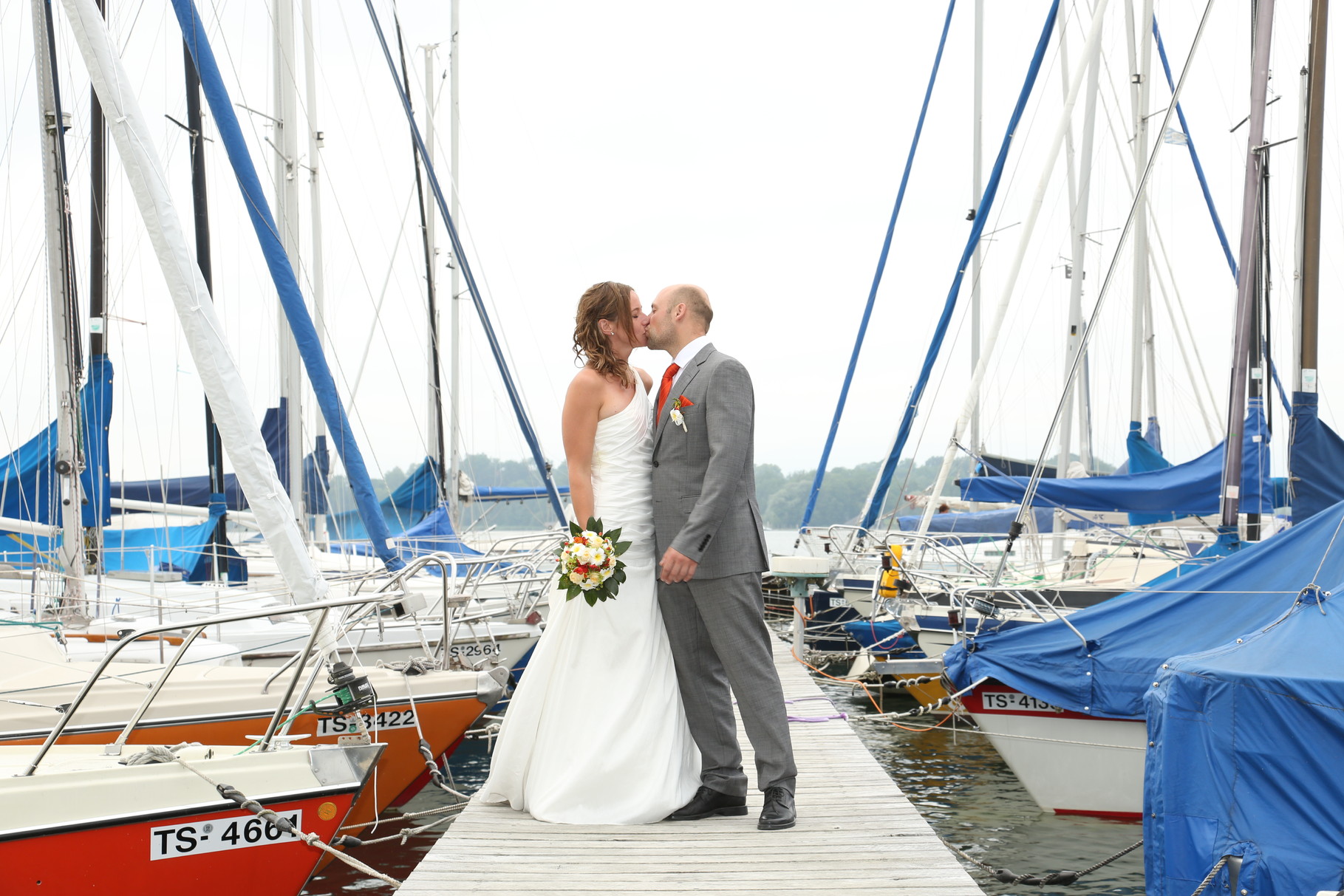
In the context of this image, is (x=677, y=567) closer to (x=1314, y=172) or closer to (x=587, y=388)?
(x=587, y=388)

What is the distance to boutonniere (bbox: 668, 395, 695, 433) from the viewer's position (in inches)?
159

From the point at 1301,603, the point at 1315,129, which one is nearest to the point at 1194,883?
the point at 1301,603

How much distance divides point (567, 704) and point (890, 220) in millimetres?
19707

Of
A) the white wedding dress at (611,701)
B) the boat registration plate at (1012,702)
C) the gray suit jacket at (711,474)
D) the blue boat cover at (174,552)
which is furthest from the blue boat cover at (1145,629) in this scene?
the blue boat cover at (174,552)

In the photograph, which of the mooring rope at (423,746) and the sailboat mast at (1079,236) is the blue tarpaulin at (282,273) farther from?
the sailboat mast at (1079,236)

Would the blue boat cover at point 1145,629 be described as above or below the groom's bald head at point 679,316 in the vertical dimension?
below

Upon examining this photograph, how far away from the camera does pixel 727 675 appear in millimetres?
4230

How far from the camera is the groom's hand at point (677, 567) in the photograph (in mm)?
3854

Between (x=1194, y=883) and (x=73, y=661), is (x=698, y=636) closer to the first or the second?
(x=1194, y=883)

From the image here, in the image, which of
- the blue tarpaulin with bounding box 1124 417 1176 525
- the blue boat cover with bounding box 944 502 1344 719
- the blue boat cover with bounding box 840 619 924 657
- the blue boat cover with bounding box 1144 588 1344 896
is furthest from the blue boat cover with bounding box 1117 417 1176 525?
the blue boat cover with bounding box 1144 588 1344 896

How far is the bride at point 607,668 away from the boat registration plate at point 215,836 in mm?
980

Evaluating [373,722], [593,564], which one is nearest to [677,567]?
[593,564]

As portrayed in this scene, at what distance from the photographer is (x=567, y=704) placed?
4176 millimetres

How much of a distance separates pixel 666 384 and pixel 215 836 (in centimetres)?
262
